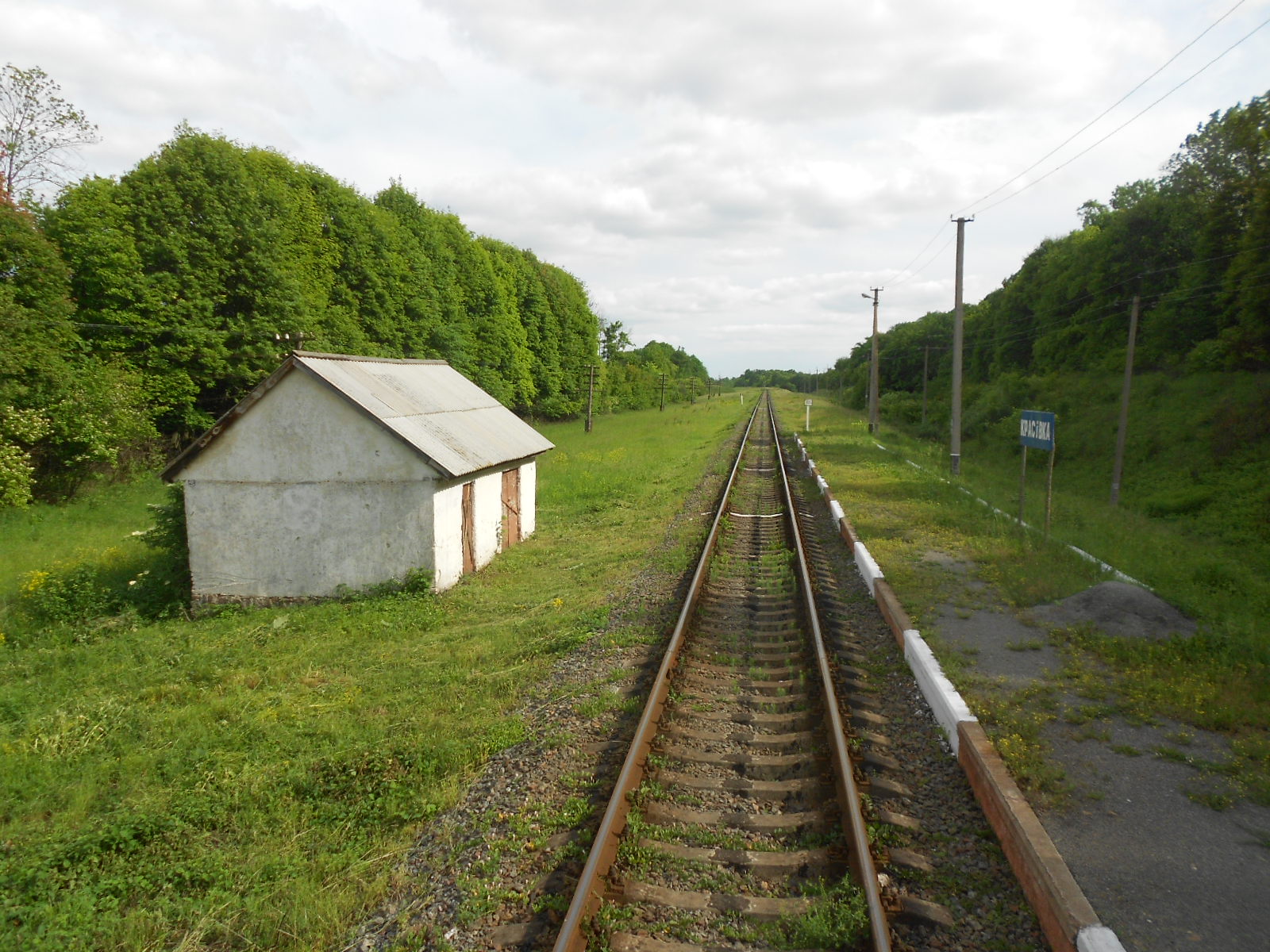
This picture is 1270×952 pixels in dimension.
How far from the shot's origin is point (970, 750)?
18.4 feet

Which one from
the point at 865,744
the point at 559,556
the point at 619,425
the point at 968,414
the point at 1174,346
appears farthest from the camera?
the point at 619,425

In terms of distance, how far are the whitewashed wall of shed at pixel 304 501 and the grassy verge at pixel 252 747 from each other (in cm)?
69

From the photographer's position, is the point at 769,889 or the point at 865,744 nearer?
the point at 769,889

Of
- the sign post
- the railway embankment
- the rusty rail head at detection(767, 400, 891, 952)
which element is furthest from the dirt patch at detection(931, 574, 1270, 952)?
the sign post

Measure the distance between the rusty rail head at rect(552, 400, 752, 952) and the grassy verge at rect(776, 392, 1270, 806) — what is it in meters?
2.74

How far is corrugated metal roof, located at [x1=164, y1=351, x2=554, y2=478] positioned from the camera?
12.0 meters

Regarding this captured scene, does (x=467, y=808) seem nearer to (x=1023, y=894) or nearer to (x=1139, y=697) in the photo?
(x=1023, y=894)

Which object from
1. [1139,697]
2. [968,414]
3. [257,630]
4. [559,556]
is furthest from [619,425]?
[1139,697]

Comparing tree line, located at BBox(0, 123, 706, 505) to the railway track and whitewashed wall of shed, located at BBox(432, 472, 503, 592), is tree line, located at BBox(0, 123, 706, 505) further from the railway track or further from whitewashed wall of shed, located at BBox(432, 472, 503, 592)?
the railway track

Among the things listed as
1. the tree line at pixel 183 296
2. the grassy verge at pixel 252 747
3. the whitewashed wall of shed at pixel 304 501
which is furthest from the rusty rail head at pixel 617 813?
the tree line at pixel 183 296

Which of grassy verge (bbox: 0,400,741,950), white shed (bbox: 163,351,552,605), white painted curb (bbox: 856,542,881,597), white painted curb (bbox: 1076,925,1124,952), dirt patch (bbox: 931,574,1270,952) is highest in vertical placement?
white shed (bbox: 163,351,552,605)

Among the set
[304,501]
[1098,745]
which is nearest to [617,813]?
[1098,745]

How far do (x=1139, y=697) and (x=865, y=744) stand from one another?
8.81 feet

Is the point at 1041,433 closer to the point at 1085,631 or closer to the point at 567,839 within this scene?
the point at 1085,631
